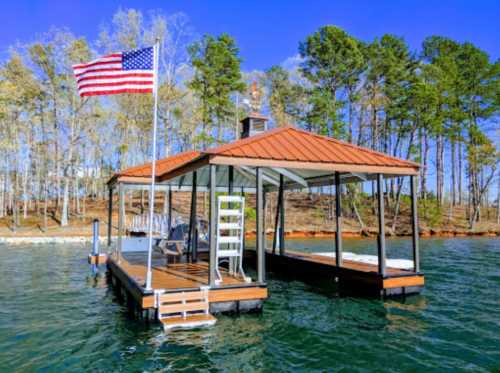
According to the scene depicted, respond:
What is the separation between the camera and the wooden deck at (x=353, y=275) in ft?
29.0

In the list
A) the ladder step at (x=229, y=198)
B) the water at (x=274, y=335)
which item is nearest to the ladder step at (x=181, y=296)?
the water at (x=274, y=335)

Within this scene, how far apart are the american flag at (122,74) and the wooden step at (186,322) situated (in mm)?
4022

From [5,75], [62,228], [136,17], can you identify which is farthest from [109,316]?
[5,75]

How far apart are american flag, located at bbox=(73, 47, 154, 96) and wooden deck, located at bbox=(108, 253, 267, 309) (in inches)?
143

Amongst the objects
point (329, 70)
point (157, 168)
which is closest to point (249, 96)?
point (329, 70)

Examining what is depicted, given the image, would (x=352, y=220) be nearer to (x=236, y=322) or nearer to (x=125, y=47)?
(x=125, y=47)

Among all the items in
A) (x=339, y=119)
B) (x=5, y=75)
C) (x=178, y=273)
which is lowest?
(x=178, y=273)

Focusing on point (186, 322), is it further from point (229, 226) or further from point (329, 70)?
point (329, 70)

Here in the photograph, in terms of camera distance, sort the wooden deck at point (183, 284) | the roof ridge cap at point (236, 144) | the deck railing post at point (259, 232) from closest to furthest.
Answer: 1. the wooden deck at point (183, 284)
2. the roof ridge cap at point (236, 144)
3. the deck railing post at point (259, 232)

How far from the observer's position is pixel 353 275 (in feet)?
32.0

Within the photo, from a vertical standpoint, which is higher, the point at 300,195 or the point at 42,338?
the point at 300,195

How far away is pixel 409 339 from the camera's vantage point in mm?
6094

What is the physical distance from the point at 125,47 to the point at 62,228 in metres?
12.9

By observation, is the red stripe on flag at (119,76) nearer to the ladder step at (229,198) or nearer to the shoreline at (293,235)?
the ladder step at (229,198)
